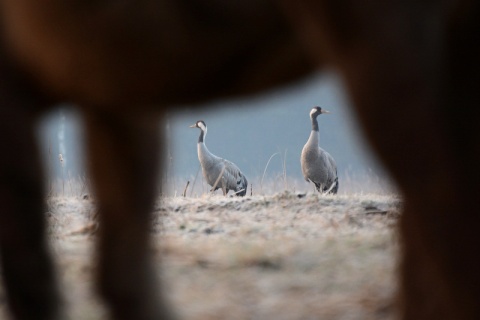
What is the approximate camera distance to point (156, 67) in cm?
61

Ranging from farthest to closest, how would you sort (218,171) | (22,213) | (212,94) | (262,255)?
1. (218,171)
2. (262,255)
3. (22,213)
4. (212,94)

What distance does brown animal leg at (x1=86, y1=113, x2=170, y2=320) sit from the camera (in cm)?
90

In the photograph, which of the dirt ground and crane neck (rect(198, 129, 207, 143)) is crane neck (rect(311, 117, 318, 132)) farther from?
the dirt ground

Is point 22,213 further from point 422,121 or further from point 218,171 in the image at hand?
point 218,171

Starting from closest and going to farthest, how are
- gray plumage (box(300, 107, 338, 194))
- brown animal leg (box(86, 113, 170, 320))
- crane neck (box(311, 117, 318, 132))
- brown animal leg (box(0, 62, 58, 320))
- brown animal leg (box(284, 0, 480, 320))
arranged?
brown animal leg (box(284, 0, 480, 320)) < brown animal leg (box(0, 62, 58, 320)) < brown animal leg (box(86, 113, 170, 320)) < gray plumage (box(300, 107, 338, 194)) < crane neck (box(311, 117, 318, 132))

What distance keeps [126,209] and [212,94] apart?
34 cm

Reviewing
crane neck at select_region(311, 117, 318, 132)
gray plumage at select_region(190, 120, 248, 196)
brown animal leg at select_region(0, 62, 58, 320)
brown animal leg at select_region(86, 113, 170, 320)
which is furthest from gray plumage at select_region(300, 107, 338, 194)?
brown animal leg at select_region(0, 62, 58, 320)

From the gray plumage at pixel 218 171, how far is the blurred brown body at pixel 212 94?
4.46 feet

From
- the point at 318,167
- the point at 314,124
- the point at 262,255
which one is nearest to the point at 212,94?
the point at 262,255

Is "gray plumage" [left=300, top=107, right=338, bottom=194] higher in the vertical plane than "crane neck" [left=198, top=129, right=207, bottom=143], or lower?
lower

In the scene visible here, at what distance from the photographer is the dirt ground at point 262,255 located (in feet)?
3.29

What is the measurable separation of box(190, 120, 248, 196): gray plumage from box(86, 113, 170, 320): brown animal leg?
1325 millimetres

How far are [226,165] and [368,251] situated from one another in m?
1.11

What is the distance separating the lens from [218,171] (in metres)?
2.44
